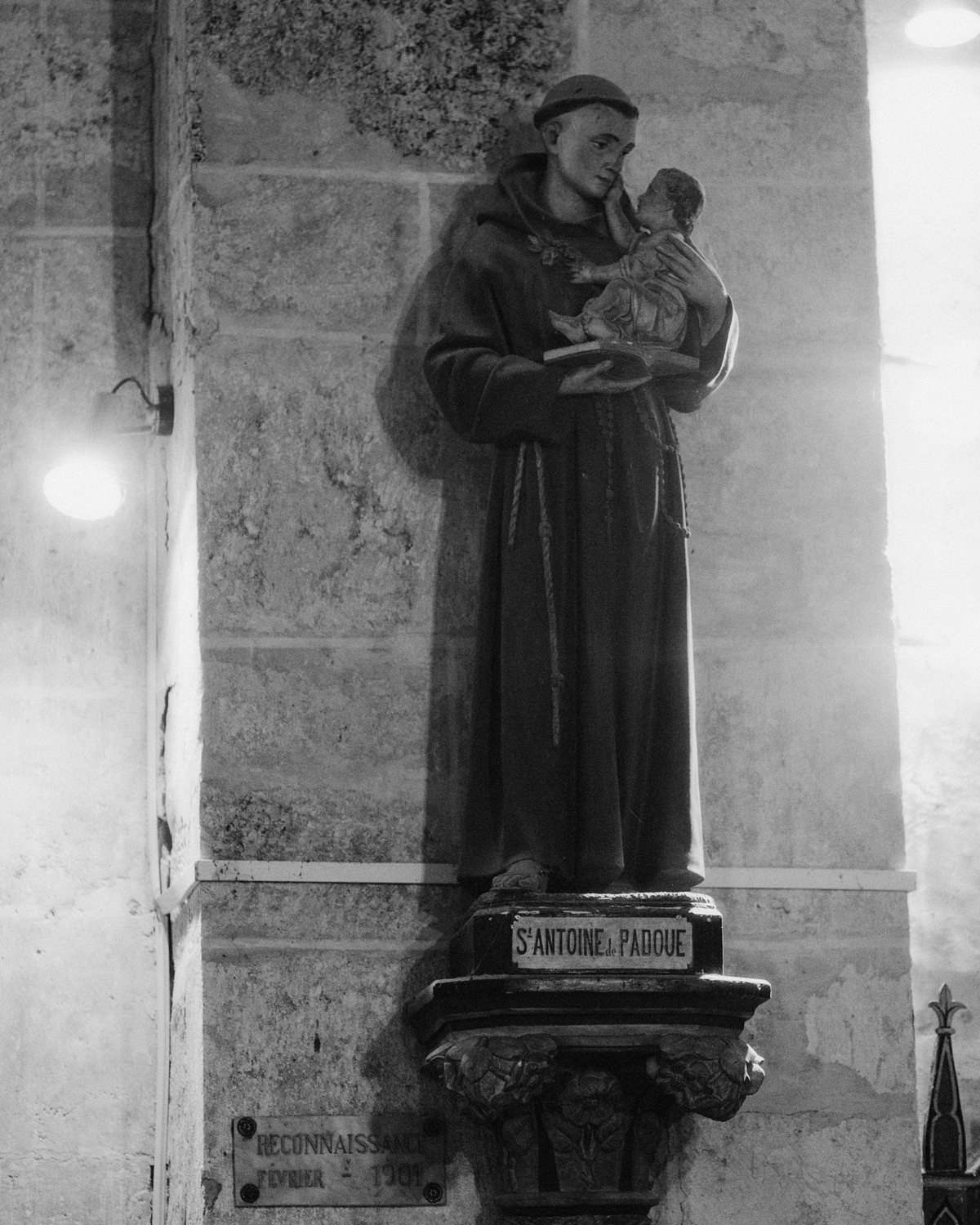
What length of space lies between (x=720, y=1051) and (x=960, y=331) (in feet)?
7.37

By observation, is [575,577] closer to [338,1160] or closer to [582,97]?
[582,97]

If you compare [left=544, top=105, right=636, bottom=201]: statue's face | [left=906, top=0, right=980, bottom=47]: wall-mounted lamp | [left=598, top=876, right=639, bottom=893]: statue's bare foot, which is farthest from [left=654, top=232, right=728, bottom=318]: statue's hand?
[left=906, top=0, right=980, bottom=47]: wall-mounted lamp

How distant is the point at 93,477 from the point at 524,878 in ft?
4.30

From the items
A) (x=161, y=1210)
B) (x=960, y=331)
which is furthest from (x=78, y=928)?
(x=960, y=331)

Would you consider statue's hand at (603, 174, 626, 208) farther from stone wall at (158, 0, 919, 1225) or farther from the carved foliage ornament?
the carved foliage ornament

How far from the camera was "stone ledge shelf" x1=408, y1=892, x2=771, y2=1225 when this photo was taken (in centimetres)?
438

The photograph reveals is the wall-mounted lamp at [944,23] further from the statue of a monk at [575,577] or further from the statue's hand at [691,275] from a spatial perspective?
the statue's hand at [691,275]

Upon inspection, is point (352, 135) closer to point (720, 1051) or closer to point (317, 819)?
point (317, 819)

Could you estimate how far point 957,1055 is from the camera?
5352mm

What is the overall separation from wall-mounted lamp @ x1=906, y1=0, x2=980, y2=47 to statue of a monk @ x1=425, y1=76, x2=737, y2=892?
5.12ft

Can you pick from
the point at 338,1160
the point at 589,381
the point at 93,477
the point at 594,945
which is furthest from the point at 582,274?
the point at 338,1160

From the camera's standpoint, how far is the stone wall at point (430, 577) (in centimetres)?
470

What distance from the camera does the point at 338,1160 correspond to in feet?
15.0

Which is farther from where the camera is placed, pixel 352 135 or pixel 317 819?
pixel 352 135
